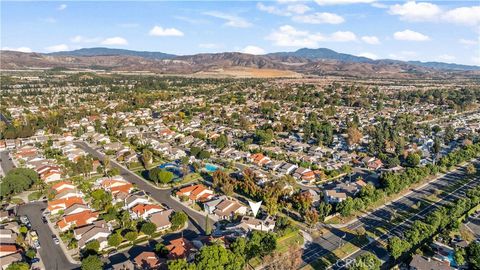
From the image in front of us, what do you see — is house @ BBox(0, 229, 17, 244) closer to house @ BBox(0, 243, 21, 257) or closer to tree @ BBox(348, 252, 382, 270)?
house @ BBox(0, 243, 21, 257)

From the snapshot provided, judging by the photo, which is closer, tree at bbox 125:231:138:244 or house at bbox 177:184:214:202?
tree at bbox 125:231:138:244

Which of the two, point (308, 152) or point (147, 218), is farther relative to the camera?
point (308, 152)

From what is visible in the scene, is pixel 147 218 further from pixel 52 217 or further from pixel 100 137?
pixel 100 137

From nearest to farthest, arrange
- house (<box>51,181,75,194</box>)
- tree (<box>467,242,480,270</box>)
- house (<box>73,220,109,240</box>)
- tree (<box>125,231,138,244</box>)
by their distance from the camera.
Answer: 1. tree (<box>467,242,480,270</box>)
2. tree (<box>125,231,138,244</box>)
3. house (<box>73,220,109,240</box>)
4. house (<box>51,181,75,194</box>)

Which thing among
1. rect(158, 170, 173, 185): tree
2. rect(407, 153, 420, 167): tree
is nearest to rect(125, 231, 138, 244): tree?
rect(158, 170, 173, 185): tree

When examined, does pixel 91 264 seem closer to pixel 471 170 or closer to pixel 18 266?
pixel 18 266

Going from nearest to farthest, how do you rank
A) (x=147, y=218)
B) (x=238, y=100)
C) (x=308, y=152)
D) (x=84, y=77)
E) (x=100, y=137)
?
(x=147, y=218), (x=308, y=152), (x=100, y=137), (x=238, y=100), (x=84, y=77)

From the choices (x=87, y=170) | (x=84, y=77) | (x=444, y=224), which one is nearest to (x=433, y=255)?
(x=444, y=224)

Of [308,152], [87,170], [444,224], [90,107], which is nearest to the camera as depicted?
[444,224]
